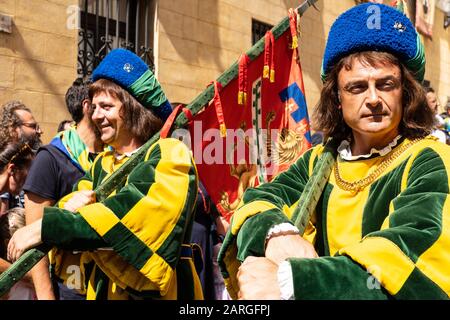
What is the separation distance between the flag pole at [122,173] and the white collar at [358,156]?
0.97 metres

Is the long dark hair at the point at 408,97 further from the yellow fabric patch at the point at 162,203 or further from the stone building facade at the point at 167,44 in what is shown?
the stone building facade at the point at 167,44

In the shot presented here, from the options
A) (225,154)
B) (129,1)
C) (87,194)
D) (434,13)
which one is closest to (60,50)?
(129,1)

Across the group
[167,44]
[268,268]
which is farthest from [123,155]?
[167,44]

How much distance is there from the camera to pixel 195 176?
2.51 meters

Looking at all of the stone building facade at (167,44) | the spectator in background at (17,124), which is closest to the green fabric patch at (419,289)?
the spectator in background at (17,124)

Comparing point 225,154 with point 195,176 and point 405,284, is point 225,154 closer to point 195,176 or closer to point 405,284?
point 195,176

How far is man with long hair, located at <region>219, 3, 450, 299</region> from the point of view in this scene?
1.24 m

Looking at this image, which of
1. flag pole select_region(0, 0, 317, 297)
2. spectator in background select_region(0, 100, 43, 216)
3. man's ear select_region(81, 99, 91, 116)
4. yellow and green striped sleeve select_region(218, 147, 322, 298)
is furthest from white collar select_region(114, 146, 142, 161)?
spectator in background select_region(0, 100, 43, 216)

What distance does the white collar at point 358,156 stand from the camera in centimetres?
182

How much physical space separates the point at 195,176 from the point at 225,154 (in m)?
0.76

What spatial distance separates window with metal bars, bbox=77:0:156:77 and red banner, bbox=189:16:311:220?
14.9 ft

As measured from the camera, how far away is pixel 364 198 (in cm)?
177

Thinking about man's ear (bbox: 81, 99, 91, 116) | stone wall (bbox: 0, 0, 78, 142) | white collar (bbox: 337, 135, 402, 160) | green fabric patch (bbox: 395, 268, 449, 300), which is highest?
stone wall (bbox: 0, 0, 78, 142)

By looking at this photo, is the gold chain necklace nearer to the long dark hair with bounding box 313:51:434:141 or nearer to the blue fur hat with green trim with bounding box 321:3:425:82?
the long dark hair with bounding box 313:51:434:141
